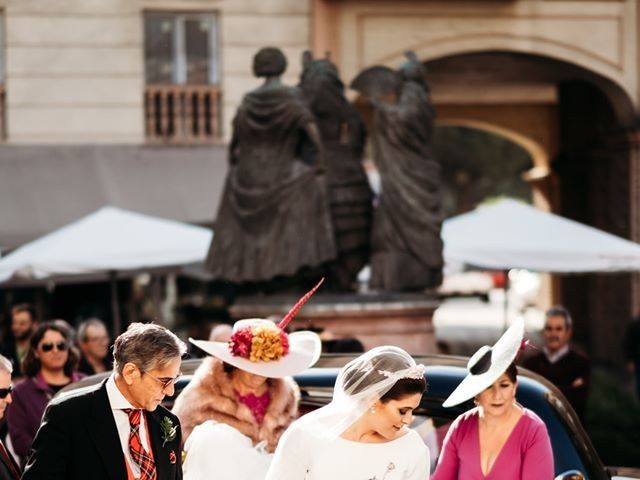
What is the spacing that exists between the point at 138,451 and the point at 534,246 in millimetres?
10348

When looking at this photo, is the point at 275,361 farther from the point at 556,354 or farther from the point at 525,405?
the point at 556,354

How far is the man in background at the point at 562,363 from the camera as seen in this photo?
1061cm

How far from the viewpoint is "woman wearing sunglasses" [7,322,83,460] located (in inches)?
334

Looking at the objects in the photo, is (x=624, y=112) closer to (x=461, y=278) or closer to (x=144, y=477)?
(x=144, y=477)

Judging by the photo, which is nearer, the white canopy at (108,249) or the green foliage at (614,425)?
the green foliage at (614,425)

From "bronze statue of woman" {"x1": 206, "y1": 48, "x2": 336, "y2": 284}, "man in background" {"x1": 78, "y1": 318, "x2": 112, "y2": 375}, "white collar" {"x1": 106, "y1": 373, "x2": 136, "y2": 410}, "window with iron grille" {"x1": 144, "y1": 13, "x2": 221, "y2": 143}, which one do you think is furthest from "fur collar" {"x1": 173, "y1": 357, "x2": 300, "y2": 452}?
"window with iron grille" {"x1": 144, "y1": 13, "x2": 221, "y2": 143}

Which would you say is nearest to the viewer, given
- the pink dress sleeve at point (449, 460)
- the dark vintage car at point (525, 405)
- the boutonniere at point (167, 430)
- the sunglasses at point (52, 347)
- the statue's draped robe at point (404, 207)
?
the boutonniere at point (167, 430)

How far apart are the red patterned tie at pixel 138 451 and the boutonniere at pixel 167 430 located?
3.2 inches

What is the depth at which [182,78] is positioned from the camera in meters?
22.1

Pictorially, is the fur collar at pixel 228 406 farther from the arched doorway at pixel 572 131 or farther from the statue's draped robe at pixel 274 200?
the arched doorway at pixel 572 131

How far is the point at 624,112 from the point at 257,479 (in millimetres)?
17413

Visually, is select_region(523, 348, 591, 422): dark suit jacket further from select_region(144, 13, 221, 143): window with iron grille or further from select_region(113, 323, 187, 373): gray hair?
select_region(144, 13, 221, 143): window with iron grille

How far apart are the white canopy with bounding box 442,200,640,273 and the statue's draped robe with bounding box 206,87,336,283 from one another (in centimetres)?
269

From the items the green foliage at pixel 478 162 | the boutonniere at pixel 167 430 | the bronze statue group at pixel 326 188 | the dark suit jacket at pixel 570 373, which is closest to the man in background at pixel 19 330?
the bronze statue group at pixel 326 188
